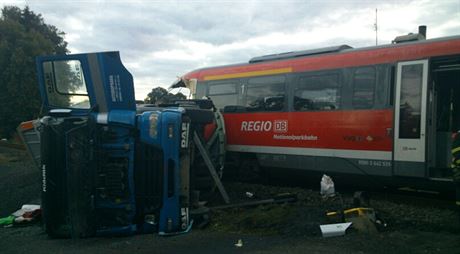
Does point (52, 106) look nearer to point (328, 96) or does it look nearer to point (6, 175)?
point (328, 96)

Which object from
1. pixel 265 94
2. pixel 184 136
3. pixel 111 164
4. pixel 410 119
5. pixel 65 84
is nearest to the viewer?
pixel 111 164

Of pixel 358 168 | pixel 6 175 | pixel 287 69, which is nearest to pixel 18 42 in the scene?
pixel 6 175

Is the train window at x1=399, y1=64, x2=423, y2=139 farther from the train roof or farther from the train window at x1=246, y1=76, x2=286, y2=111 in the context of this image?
the train window at x1=246, y1=76, x2=286, y2=111

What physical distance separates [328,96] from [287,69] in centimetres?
137

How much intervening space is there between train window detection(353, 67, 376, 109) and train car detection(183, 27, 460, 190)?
0.02 meters

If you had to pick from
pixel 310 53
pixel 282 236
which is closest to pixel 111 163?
pixel 282 236

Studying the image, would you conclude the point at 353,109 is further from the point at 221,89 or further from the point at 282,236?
the point at 282,236

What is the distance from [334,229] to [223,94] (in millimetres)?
6981

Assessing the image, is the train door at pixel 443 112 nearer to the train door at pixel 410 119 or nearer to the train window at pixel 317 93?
the train door at pixel 410 119

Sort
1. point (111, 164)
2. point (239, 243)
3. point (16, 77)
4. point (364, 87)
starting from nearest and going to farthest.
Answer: point (239, 243)
point (111, 164)
point (364, 87)
point (16, 77)

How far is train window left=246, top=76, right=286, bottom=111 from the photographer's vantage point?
1118 cm

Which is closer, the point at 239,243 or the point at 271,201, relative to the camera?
the point at 239,243

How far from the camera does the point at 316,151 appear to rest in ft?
33.9

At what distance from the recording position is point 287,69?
11172 millimetres
